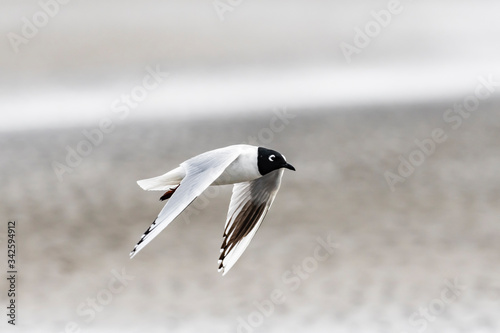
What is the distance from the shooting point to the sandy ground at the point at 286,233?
4.53 m

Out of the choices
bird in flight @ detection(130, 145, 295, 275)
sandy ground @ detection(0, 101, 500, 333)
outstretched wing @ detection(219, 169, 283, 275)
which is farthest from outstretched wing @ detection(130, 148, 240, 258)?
sandy ground @ detection(0, 101, 500, 333)

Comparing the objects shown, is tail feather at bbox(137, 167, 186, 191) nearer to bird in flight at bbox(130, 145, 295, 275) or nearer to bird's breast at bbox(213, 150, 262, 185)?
bird in flight at bbox(130, 145, 295, 275)

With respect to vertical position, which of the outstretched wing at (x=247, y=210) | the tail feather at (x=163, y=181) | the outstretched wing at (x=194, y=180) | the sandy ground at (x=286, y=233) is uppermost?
the outstretched wing at (x=194, y=180)

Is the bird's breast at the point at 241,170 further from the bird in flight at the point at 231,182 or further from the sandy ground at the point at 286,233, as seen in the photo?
the sandy ground at the point at 286,233

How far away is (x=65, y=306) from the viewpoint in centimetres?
466

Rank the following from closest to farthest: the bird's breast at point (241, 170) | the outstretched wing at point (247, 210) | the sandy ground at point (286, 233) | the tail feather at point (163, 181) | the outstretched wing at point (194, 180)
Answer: the outstretched wing at point (194, 180), the bird's breast at point (241, 170), the tail feather at point (163, 181), the outstretched wing at point (247, 210), the sandy ground at point (286, 233)

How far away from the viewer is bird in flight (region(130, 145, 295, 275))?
2.20 meters

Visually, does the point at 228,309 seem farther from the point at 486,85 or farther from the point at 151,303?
the point at 486,85

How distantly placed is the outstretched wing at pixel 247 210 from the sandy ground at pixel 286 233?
5.44 ft

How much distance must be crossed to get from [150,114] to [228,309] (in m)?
1.85

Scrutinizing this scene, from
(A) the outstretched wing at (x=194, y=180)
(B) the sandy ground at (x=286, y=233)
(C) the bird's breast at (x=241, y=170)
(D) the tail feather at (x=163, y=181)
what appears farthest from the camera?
(B) the sandy ground at (x=286, y=233)

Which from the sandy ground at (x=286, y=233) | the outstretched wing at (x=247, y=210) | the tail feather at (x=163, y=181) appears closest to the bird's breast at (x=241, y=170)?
the tail feather at (x=163, y=181)

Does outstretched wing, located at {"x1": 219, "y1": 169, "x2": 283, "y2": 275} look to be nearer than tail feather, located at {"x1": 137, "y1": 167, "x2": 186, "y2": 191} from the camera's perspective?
No

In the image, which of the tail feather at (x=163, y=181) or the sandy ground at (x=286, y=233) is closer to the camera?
the tail feather at (x=163, y=181)
